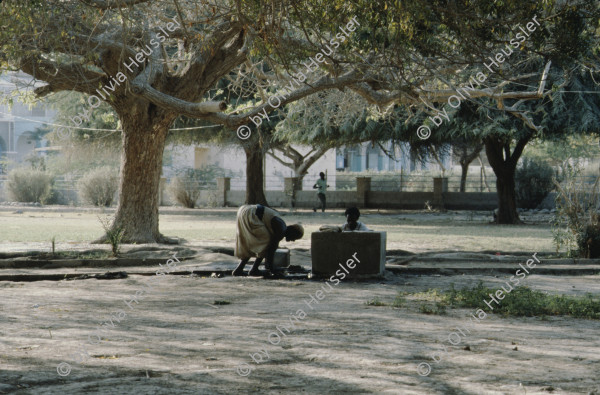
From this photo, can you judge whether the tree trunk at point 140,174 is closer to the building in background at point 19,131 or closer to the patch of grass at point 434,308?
the patch of grass at point 434,308

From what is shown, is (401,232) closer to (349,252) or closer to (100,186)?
(349,252)

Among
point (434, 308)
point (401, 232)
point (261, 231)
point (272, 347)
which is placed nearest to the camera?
point (272, 347)

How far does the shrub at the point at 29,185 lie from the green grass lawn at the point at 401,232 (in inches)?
575

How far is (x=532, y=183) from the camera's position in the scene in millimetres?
38562

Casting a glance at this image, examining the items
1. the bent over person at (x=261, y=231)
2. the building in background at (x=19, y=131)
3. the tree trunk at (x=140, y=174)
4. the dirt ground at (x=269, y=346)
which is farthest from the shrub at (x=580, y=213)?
the building in background at (x=19, y=131)

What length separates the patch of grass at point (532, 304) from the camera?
28.0ft

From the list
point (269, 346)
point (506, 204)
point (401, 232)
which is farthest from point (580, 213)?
point (506, 204)

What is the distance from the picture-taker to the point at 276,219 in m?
11.6

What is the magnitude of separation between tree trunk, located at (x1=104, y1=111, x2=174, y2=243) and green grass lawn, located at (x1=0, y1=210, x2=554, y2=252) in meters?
2.06

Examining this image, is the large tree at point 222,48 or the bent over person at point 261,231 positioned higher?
the large tree at point 222,48

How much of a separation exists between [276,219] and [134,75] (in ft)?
21.5

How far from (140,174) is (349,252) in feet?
21.3

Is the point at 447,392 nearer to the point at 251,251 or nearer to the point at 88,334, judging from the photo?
the point at 88,334

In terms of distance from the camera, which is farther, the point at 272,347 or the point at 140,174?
the point at 140,174
